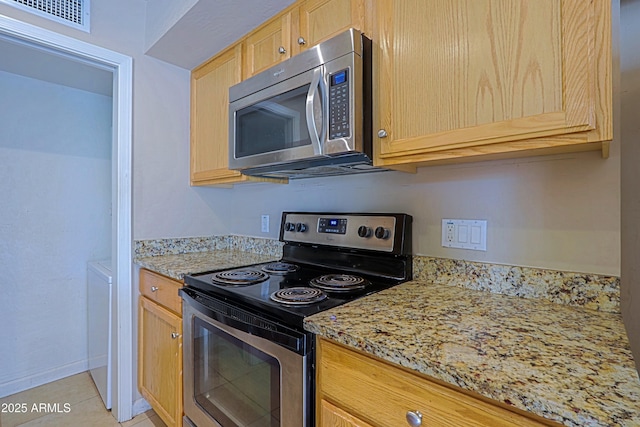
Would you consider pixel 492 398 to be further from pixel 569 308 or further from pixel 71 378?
pixel 71 378

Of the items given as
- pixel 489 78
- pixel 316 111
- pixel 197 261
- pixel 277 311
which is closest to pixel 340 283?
pixel 277 311

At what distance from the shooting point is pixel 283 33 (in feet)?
4.62

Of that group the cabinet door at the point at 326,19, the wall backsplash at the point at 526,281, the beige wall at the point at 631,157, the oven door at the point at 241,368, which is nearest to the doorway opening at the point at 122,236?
the oven door at the point at 241,368

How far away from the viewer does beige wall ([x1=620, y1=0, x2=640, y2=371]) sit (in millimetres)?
1033

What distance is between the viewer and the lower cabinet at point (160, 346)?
1.49 m

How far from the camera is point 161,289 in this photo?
1.62m

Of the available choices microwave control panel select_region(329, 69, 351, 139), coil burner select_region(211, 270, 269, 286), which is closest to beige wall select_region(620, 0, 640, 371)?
microwave control panel select_region(329, 69, 351, 139)

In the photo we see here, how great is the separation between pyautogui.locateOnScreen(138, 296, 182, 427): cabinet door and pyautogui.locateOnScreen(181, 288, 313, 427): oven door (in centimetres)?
8

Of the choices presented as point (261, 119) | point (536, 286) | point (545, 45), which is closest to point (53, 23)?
point (261, 119)

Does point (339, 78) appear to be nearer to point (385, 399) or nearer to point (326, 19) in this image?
point (326, 19)

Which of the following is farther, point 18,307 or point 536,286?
point 18,307

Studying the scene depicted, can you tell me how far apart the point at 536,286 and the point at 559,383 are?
58 centimetres

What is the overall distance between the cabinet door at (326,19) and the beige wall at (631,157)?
905 millimetres

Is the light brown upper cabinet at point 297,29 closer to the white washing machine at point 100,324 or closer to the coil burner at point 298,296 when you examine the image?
the coil burner at point 298,296
